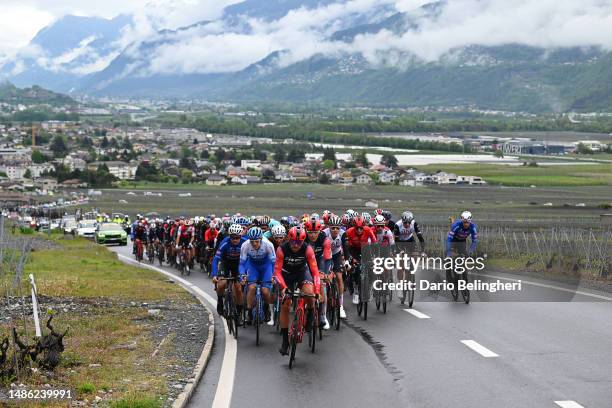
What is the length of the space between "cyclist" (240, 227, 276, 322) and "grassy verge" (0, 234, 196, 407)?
6.14 feet

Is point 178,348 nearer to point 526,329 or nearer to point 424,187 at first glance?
point 526,329

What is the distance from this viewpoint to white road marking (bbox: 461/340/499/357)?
1403 cm

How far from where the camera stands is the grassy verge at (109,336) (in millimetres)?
11531

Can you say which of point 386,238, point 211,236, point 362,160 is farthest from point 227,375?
point 362,160

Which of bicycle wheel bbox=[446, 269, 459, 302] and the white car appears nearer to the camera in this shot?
bicycle wheel bbox=[446, 269, 459, 302]

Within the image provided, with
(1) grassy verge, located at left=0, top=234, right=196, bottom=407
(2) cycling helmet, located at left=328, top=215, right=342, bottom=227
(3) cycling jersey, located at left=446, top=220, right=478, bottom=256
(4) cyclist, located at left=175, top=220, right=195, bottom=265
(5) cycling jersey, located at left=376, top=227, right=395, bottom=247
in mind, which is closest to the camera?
(1) grassy verge, located at left=0, top=234, right=196, bottom=407

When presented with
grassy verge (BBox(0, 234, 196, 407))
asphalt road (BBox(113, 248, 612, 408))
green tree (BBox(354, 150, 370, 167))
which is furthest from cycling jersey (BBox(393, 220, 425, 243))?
green tree (BBox(354, 150, 370, 167))

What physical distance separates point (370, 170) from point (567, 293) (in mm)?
120200

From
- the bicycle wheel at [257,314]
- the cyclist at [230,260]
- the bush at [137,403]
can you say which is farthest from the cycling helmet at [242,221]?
the bush at [137,403]

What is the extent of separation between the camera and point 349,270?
20.7 m

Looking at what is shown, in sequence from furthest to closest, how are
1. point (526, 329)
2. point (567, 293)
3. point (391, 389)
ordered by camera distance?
point (567, 293)
point (526, 329)
point (391, 389)

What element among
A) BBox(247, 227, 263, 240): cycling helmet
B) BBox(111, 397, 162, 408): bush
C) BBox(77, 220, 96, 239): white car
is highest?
BBox(247, 227, 263, 240): cycling helmet

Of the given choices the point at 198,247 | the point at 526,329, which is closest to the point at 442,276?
the point at 526,329

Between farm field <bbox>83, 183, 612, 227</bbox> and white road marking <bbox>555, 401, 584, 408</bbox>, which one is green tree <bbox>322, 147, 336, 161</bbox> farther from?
white road marking <bbox>555, 401, 584, 408</bbox>
